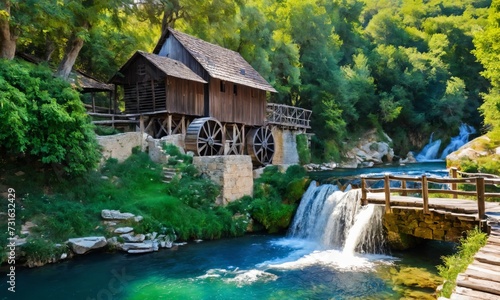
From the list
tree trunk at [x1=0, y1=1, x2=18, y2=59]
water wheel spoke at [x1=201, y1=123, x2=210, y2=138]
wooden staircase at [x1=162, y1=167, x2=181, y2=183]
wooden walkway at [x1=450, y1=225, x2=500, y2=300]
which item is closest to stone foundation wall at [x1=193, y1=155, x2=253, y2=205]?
wooden staircase at [x1=162, y1=167, x2=181, y2=183]

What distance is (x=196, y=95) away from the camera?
1717 cm

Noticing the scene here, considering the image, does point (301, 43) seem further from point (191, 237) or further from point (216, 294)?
point (216, 294)

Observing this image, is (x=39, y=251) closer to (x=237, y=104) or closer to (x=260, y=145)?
(x=237, y=104)

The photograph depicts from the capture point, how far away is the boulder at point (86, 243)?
31.0 ft

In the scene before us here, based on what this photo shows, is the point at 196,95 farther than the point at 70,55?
Yes

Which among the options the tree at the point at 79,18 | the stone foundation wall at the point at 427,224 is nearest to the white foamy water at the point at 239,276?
the stone foundation wall at the point at 427,224

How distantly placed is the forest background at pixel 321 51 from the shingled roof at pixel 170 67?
79.9 inches

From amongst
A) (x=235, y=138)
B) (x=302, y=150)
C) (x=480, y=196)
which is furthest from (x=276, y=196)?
(x=302, y=150)

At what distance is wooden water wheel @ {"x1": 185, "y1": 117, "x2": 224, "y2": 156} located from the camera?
1555cm

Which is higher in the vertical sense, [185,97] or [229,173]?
[185,97]

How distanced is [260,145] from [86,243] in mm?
11850

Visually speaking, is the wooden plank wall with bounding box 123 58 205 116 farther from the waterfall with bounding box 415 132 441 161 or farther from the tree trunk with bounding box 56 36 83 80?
the waterfall with bounding box 415 132 441 161

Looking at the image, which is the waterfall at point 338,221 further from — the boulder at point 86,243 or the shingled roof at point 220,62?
the shingled roof at point 220,62

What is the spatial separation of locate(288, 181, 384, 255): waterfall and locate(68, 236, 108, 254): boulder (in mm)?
6356
